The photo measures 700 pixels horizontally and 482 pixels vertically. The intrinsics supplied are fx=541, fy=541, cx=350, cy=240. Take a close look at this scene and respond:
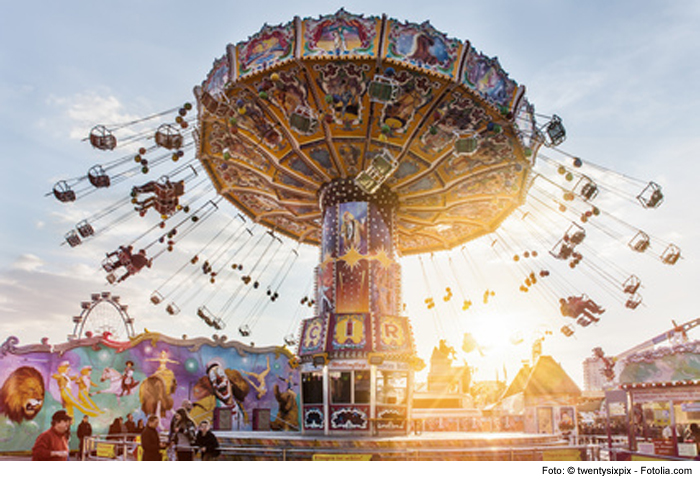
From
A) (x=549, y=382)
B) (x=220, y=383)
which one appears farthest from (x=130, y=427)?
(x=549, y=382)

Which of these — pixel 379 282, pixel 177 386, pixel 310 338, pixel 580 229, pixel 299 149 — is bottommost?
pixel 177 386

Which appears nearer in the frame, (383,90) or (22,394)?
(383,90)

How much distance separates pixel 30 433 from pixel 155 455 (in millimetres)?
14576

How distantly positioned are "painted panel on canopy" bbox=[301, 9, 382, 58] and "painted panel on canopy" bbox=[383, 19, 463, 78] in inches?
19.8

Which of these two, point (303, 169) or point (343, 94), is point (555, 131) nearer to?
point (343, 94)

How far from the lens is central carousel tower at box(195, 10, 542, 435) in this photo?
56.3 feet

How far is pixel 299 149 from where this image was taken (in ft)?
68.4

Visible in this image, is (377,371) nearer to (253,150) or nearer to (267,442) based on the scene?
(267,442)

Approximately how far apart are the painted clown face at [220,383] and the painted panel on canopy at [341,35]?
55.6 feet

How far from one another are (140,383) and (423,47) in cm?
1904

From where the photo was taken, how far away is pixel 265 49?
17.7 metres

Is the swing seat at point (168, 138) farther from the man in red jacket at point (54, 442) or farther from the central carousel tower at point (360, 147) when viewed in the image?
the man in red jacket at point (54, 442)

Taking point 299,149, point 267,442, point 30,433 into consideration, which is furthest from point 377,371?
point 30,433

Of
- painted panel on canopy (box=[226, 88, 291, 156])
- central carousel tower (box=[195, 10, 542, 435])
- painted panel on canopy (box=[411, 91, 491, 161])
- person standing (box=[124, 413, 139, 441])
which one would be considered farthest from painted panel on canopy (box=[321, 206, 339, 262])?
person standing (box=[124, 413, 139, 441])
